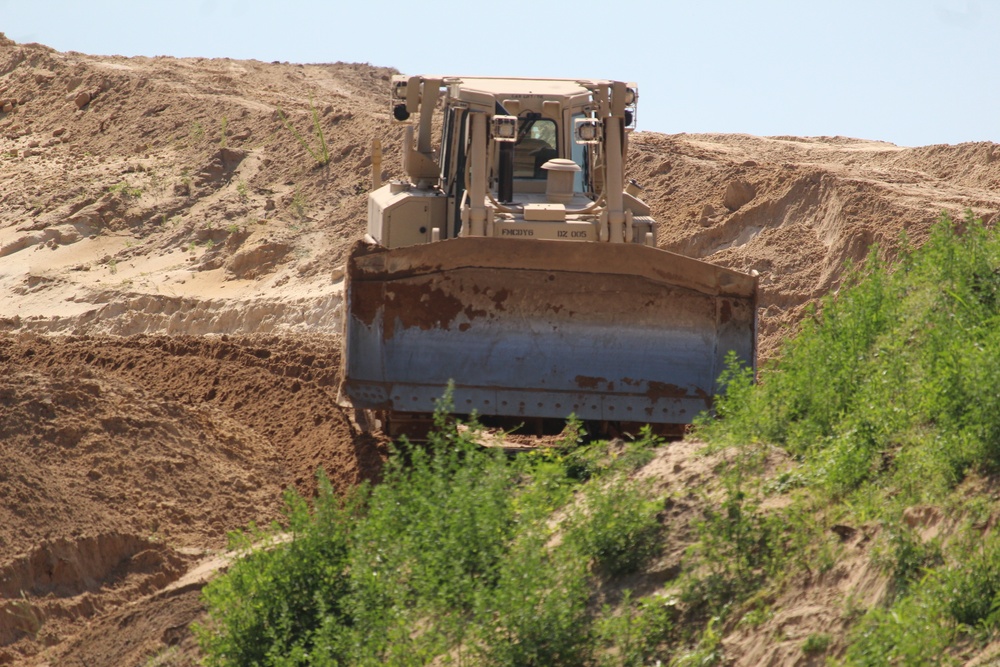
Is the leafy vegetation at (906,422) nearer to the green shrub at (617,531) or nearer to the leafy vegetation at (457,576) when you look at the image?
the green shrub at (617,531)

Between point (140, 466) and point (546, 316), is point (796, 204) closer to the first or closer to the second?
point (546, 316)

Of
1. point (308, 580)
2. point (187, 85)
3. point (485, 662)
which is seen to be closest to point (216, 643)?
point (308, 580)

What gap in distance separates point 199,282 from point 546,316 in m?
9.42

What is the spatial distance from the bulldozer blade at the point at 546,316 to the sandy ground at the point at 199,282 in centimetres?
117

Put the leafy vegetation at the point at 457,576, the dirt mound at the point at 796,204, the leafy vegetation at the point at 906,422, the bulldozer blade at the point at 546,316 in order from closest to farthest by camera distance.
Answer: the leafy vegetation at the point at 906,422
the leafy vegetation at the point at 457,576
the bulldozer blade at the point at 546,316
the dirt mound at the point at 796,204

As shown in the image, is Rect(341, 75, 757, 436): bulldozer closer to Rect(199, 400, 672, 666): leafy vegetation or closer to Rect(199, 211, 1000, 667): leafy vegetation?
Rect(199, 211, 1000, 667): leafy vegetation

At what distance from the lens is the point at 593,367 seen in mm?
8578

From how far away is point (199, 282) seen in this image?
671 inches

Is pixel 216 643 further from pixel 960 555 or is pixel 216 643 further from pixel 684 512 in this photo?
pixel 960 555

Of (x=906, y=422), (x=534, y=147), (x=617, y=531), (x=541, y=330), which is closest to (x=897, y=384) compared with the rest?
(x=906, y=422)

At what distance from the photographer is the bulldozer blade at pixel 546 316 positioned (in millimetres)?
8562

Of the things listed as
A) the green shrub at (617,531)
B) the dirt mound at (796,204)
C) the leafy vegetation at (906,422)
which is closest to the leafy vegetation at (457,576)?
the green shrub at (617,531)

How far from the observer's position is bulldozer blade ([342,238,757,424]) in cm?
856

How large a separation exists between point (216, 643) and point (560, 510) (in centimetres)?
183
